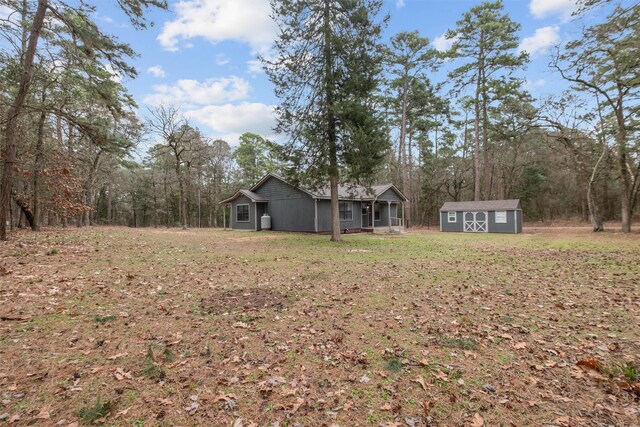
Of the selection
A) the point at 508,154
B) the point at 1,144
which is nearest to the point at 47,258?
the point at 1,144

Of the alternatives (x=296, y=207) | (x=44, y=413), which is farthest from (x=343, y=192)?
(x=44, y=413)

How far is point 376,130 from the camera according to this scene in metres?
13.5

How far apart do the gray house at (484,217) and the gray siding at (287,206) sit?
1205cm

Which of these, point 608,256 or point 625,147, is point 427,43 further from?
point 608,256

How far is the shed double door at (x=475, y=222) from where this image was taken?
22.9m

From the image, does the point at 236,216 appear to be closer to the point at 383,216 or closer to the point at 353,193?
the point at 353,193

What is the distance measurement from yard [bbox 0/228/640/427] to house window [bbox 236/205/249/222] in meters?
15.7

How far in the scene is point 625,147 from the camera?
55.2 ft

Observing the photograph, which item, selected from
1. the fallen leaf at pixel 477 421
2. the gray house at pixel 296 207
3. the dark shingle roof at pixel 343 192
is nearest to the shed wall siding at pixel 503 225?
the gray house at pixel 296 207

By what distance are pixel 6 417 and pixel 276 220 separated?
19.8m

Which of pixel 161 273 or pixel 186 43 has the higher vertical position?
pixel 186 43

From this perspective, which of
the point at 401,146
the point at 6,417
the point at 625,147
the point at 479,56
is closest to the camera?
the point at 6,417

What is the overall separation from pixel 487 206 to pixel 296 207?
47.7 ft

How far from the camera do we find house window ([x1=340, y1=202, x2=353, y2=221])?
71.6 feet
